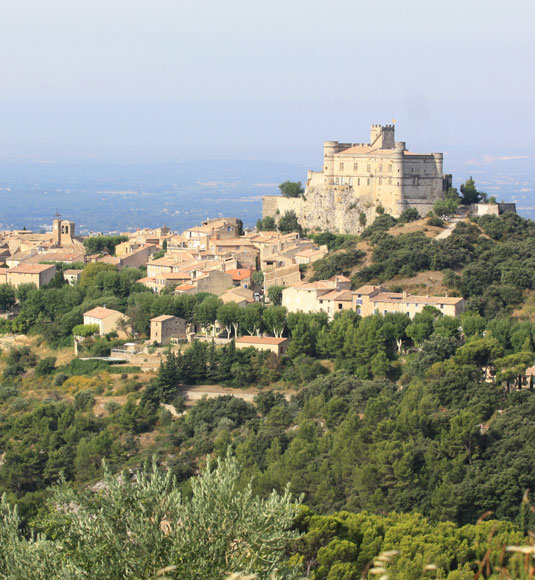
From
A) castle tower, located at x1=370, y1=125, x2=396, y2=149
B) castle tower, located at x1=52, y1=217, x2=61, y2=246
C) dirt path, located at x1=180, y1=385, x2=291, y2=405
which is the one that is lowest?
dirt path, located at x1=180, y1=385, x2=291, y2=405

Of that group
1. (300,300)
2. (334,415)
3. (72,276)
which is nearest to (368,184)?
(300,300)

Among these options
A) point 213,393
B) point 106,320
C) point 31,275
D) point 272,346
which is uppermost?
point 31,275

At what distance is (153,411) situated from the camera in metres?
34.2

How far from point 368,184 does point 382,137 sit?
117 inches

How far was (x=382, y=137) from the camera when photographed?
49656 millimetres

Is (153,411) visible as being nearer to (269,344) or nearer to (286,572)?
(269,344)

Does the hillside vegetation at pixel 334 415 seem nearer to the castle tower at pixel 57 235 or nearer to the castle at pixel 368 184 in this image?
the castle at pixel 368 184

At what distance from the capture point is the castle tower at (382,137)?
163 feet

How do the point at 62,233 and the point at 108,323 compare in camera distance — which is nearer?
the point at 108,323

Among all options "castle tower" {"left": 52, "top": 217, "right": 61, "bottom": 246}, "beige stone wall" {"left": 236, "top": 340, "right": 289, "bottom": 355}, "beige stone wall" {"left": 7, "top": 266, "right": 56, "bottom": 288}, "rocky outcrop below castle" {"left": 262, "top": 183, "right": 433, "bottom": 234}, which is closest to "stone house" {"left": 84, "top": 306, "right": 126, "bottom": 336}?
"beige stone wall" {"left": 7, "top": 266, "right": 56, "bottom": 288}

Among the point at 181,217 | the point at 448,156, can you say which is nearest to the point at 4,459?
the point at 181,217

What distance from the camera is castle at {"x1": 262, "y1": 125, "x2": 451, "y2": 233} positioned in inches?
1852

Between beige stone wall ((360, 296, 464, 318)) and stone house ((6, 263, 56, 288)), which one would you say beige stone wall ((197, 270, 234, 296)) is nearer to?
beige stone wall ((360, 296, 464, 318))

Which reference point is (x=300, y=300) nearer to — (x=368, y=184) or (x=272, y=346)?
(x=272, y=346)
